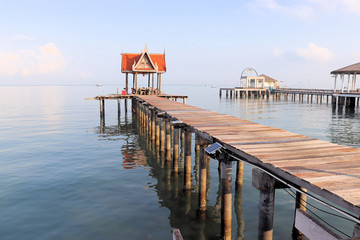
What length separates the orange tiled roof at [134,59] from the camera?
38.4 m

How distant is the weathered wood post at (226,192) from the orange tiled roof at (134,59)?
106ft

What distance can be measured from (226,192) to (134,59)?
114 ft

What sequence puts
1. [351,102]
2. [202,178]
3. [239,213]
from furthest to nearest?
1. [351,102]
2. [239,213]
3. [202,178]

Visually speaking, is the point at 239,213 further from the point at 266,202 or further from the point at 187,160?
the point at 266,202

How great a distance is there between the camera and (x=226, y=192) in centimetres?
744

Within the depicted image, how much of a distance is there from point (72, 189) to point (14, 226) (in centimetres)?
297

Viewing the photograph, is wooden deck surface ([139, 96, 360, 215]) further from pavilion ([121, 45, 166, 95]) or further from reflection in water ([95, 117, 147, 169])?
pavilion ([121, 45, 166, 95])

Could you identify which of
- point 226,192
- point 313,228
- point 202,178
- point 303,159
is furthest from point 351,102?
point 313,228

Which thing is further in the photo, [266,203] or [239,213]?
[239,213]

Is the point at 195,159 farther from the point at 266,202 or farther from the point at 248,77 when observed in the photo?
the point at 248,77

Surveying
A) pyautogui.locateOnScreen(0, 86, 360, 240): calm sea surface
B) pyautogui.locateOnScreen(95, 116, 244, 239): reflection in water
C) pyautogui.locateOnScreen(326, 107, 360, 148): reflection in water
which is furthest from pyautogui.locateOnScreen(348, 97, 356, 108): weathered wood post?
pyautogui.locateOnScreen(0, 86, 360, 240): calm sea surface

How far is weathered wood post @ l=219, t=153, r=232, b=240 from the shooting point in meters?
7.39

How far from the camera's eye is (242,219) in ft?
29.9

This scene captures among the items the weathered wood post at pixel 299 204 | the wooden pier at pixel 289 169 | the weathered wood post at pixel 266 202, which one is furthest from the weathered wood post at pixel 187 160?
the weathered wood post at pixel 266 202
